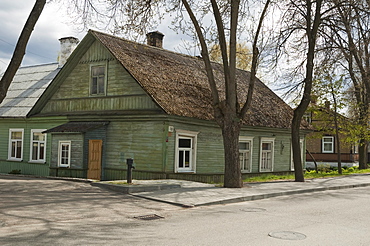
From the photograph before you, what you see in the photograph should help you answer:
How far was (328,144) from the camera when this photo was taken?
152 ft

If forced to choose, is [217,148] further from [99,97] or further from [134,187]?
[134,187]

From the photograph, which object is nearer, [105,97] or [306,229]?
[306,229]

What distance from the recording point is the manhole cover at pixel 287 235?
7574 millimetres

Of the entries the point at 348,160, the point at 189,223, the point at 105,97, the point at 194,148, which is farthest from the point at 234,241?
the point at 348,160

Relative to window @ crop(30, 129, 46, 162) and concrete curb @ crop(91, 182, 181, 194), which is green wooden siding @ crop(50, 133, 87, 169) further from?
concrete curb @ crop(91, 182, 181, 194)

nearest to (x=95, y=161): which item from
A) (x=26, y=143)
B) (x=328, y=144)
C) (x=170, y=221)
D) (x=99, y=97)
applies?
(x=99, y=97)

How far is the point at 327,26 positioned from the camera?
1988 centimetres

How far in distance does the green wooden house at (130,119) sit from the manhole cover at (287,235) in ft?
35.1

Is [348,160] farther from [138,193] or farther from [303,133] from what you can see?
[138,193]

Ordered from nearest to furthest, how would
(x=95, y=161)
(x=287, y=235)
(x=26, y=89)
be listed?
(x=287, y=235), (x=95, y=161), (x=26, y=89)

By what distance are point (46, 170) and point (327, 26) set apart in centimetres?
1632

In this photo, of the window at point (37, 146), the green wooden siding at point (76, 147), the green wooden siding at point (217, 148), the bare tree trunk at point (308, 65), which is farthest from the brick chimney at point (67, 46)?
the bare tree trunk at point (308, 65)

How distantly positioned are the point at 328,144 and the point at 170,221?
40.4m

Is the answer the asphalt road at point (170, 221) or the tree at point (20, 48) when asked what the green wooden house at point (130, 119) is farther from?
the tree at point (20, 48)
